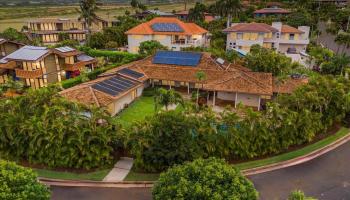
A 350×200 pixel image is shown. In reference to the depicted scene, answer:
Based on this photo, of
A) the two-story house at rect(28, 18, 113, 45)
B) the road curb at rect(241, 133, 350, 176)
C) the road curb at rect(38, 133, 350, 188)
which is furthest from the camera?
the two-story house at rect(28, 18, 113, 45)

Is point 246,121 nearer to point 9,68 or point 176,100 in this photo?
point 176,100

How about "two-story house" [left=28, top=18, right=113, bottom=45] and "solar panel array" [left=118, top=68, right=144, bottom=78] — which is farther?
"two-story house" [left=28, top=18, right=113, bottom=45]

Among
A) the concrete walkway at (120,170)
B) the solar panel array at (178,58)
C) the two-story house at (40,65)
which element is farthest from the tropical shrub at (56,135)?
the solar panel array at (178,58)

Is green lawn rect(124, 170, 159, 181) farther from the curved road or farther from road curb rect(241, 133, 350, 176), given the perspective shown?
road curb rect(241, 133, 350, 176)

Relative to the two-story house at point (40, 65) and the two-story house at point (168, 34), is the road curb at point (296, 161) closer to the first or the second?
the two-story house at point (40, 65)

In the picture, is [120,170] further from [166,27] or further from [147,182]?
[166,27]

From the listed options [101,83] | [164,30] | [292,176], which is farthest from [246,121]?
[164,30]

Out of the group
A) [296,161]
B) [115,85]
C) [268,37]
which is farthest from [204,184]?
[268,37]

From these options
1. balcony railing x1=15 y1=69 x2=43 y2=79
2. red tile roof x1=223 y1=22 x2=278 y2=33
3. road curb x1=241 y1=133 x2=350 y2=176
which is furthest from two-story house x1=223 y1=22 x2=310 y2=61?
balcony railing x1=15 y1=69 x2=43 y2=79
